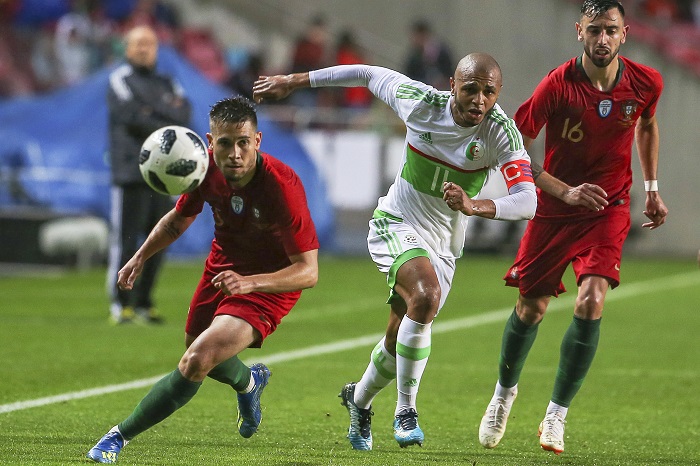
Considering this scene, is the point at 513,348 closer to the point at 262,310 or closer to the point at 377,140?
the point at 262,310

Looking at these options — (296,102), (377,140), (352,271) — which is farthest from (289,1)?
(352,271)

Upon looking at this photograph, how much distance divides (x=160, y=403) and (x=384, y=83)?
207 cm

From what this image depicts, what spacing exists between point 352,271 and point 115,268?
272 inches

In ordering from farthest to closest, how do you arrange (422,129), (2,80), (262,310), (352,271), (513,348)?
(2,80)
(352,271)
(513,348)
(422,129)
(262,310)

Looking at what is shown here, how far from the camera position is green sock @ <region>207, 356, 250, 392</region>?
6266mm

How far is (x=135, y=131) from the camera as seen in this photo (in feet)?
37.3

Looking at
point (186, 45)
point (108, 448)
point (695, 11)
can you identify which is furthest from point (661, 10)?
point (108, 448)

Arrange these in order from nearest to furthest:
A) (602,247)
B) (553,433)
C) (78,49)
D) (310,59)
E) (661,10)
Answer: (553,433) < (602,247) < (78,49) < (310,59) < (661,10)

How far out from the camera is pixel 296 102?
72.9ft

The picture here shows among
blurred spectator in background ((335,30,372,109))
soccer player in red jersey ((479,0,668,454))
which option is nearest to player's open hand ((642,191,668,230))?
soccer player in red jersey ((479,0,668,454))

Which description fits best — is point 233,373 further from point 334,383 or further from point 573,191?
point 334,383

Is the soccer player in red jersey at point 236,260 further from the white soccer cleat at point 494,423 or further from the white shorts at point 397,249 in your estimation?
the white soccer cleat at point 494,423

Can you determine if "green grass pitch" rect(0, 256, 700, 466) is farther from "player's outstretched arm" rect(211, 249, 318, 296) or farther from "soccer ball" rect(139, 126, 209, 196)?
"soccer ball" rect(139, 126, 209, 196)

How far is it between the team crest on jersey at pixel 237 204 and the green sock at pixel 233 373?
2.33ft
